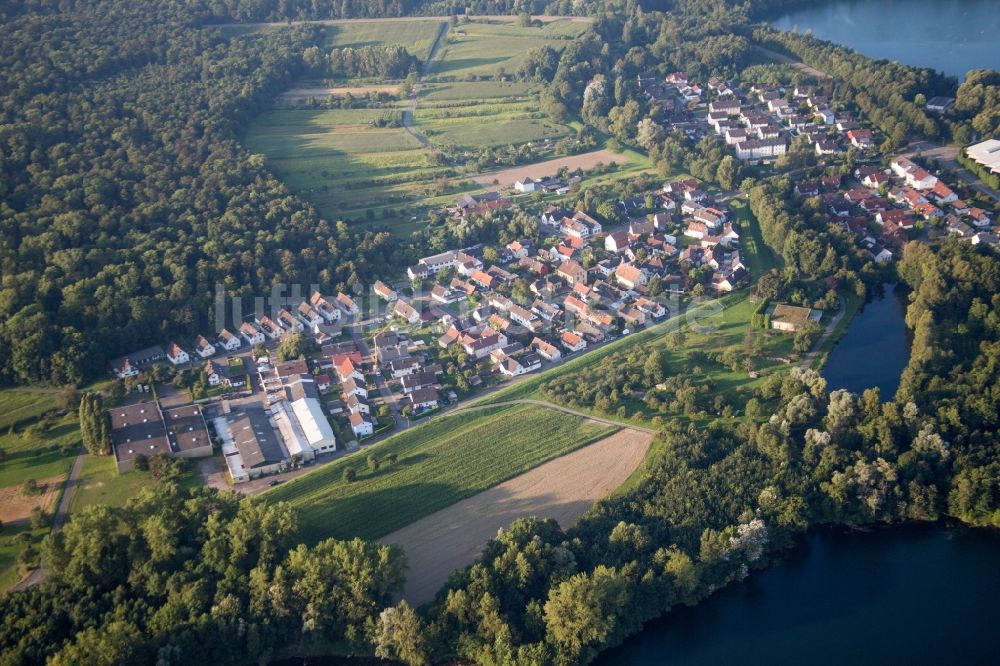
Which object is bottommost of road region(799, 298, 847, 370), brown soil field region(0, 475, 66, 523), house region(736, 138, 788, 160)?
brown soil field region(0, 475, 66, 523)

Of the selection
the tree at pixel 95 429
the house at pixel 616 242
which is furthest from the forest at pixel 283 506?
the house at pixel 616 242

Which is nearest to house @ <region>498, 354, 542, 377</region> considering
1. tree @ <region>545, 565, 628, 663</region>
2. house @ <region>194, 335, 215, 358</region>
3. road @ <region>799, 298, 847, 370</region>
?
road @ <region>799, 298, 847, 370</region>

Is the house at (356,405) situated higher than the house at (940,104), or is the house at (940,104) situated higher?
the house at (940,104)

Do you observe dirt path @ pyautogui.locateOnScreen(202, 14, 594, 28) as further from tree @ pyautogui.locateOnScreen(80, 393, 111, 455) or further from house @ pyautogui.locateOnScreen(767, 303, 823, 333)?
tree @ pyautogui.locateOnScreen(80, 393, 111, 455)

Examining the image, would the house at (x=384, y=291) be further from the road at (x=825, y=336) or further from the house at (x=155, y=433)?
the road at (x=825, y=336)

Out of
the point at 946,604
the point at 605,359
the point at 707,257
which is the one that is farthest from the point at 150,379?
the point at 946,604

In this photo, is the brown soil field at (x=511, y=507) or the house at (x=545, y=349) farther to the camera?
the house at (x=545, y=349)
